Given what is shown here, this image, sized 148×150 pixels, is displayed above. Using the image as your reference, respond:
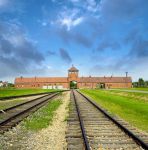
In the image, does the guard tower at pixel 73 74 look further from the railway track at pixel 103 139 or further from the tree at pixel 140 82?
the railway track at pixel 103 139

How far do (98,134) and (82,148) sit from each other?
252 cm

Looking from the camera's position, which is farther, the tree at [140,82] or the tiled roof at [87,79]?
the tiled roof at [87,79]

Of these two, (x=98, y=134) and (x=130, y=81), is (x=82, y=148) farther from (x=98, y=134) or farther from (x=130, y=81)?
(x=130, y=81)

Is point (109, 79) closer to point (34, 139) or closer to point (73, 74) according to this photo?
point (73, 74)

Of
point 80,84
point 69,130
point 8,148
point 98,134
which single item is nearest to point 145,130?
point 98,134

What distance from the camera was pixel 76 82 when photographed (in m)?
146

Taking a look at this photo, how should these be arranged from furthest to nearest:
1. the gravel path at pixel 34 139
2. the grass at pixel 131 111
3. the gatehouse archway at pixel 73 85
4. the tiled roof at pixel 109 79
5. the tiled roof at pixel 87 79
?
the tiled roof at pixel 109 79 < the tiled roof at pixel 87 79 < the gatehouse archway at pixel 73 85 < the grass at pixel 131 111 < the gravel path at pixel 34 139

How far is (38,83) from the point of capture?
152 metres

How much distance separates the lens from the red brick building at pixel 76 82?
14588cm

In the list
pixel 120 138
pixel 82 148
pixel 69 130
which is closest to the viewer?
pixel 82 148

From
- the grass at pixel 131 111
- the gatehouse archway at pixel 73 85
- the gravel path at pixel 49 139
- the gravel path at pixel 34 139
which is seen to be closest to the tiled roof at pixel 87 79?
the gatehouse archway at pixel 73 85

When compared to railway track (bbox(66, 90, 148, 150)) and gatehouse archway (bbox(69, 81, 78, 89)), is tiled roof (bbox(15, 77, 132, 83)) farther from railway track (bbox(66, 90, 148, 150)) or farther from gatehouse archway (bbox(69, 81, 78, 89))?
railway track (bbox(66, 90, 148, 150))

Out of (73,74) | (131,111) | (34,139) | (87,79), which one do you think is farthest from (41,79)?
(34,139)

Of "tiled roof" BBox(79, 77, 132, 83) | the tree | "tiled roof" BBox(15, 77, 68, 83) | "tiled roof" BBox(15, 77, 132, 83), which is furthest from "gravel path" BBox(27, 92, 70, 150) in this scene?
"tiled roof" BBox(79, 77, 132, 83)
